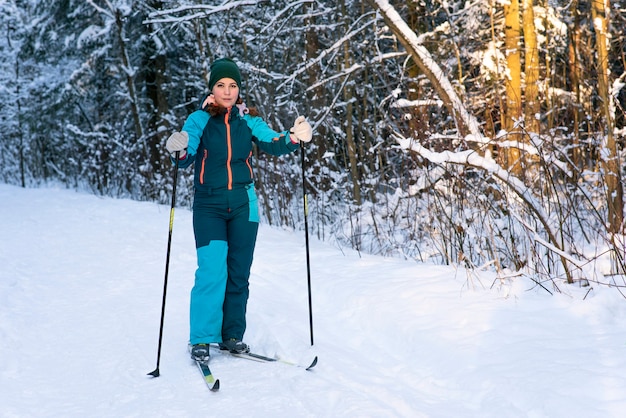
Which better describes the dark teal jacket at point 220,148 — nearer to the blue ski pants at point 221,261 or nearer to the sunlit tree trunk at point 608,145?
the blue ski pants at point 221,261

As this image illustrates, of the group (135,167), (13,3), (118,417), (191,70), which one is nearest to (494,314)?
(118,417)

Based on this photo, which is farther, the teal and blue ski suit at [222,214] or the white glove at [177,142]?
the teal and blue ski suit at [222,214]

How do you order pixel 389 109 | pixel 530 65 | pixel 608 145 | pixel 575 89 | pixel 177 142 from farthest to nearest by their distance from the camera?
pixel 389 109 < pixel 530 65 < pixel 575 89 < pixel 608 145 < pixel 177 142

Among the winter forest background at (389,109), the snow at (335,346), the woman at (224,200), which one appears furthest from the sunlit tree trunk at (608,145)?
the woman at (224,200)

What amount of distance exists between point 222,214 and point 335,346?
3.91ft

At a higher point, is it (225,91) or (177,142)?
(225,91)

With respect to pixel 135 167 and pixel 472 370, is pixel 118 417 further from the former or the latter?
pixel 135 167

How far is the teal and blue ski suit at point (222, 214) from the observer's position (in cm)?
415

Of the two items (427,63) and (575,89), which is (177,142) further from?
(575,89)

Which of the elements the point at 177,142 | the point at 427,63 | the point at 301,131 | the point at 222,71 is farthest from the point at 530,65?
the point at 177,142

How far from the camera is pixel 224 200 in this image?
4.20 meters

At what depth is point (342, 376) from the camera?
362cm

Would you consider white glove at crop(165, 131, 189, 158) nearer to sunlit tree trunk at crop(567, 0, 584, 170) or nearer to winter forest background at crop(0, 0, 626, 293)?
winter forest background at crop(0, 0, 626, 293)

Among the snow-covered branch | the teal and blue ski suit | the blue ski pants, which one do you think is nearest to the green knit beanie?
the teal and blue ski suit
